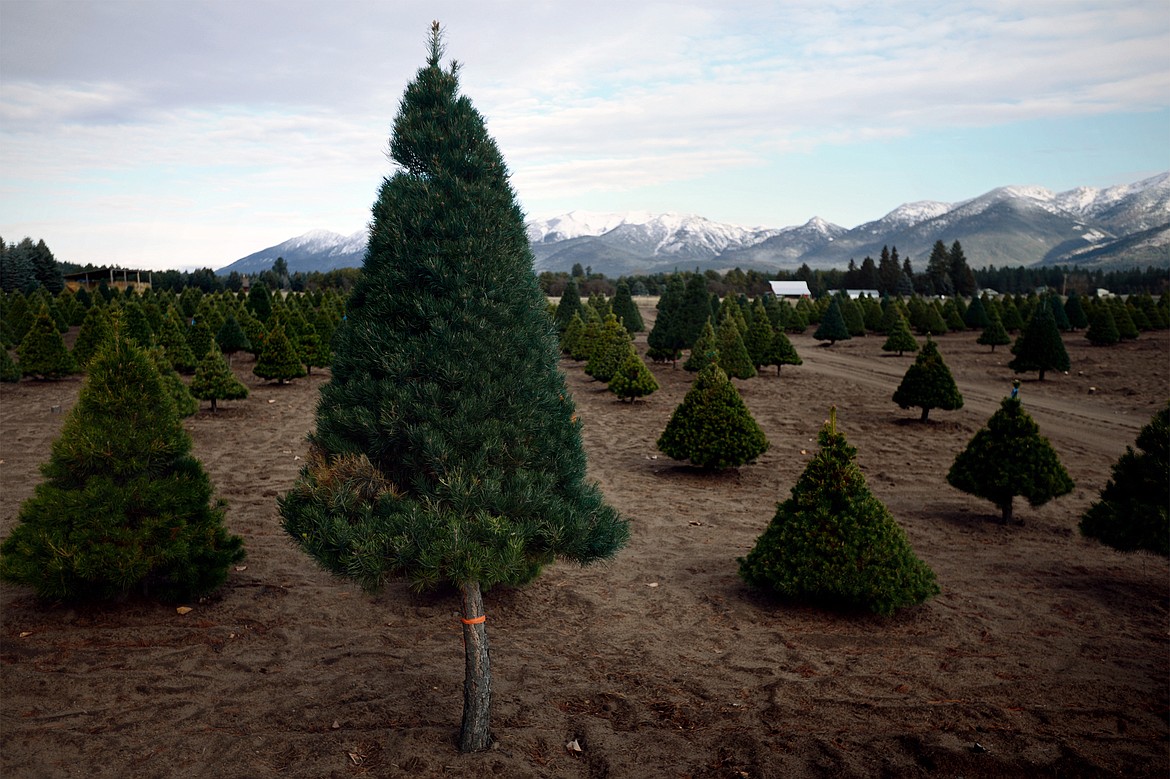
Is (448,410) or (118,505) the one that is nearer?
(448,410)

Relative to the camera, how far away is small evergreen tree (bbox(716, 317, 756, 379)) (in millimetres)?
29109

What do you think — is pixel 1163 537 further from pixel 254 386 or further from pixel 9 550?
pixel 254 386

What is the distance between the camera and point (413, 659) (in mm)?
7477

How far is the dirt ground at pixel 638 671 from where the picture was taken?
18.4 ft

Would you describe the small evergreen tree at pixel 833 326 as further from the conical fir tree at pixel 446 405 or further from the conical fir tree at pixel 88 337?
the conical fir tree at pixel 446 405

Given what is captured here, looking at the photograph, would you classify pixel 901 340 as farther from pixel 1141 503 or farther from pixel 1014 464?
pixel 1141 503

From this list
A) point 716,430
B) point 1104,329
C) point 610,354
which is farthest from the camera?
point 1104,329

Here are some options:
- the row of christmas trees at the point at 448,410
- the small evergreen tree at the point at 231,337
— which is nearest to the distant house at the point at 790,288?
the small evergreen tree at the point at 231,337

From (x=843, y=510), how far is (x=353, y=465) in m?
5.64

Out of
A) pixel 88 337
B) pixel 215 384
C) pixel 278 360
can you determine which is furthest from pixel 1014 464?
pixel 88 337

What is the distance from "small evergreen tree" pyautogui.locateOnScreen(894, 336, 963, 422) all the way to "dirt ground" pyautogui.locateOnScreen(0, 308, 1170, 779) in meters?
7.84

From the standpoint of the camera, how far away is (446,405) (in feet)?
17.2

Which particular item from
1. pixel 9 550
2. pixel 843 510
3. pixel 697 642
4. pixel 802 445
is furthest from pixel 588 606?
pixel 802 445

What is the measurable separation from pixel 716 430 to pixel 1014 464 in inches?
215
